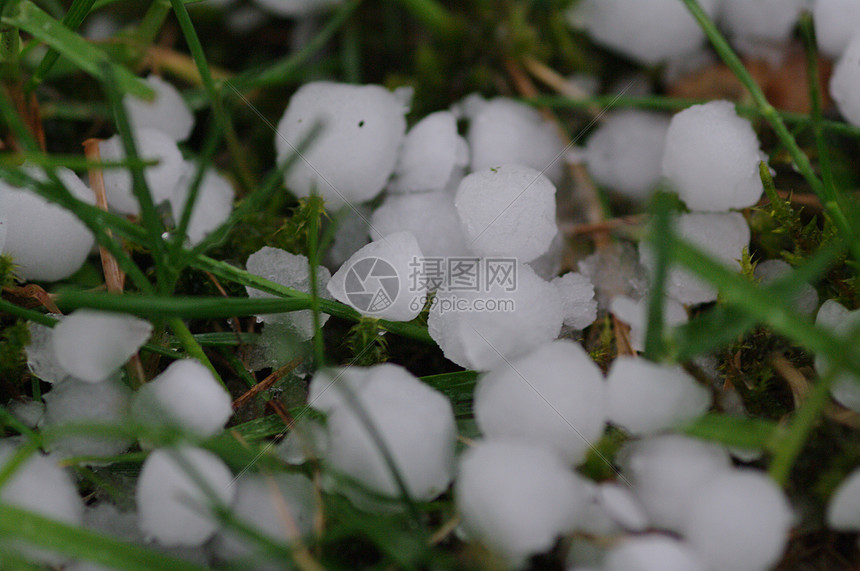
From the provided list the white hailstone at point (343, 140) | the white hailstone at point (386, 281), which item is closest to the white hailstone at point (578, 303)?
the white hailstone at point (386, 281)

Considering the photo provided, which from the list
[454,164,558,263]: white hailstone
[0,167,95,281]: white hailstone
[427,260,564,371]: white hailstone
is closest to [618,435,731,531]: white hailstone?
[427,260,564,371]: white hailstone

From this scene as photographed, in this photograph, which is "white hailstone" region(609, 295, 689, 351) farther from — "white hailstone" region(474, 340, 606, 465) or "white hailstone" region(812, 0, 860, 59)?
"white hailstone" region(812, 0, 860, 59)

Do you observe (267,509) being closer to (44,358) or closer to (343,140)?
(44,358)

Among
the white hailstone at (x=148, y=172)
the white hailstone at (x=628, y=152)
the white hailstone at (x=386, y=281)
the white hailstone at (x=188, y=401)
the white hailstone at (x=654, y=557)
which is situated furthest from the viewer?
the white hailstone at (x=628, y=152)

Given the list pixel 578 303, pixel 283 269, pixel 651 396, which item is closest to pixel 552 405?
pixel 651 396

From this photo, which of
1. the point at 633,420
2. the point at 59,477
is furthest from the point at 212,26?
the point at 633,420

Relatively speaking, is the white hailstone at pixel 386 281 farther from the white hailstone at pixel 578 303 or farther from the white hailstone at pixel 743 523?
the white hailstone at pixel 743 523
